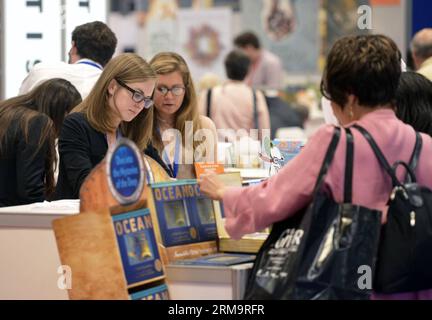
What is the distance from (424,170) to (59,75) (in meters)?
3.83

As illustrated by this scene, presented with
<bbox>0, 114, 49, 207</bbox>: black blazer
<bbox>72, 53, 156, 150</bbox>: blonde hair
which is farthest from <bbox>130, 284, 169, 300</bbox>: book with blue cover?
<bbox>0, 114, 49, 207</bbox>: black blazer

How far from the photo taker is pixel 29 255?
146 inches

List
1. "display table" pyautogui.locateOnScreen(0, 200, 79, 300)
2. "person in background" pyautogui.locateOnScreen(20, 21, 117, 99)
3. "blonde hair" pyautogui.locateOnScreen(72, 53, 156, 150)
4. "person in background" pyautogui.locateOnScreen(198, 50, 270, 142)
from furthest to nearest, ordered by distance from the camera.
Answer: "person in background" pyautogui.locateOnScreen(198, 50, 270, 142) → "person in background" pyautogui.locateOnScreen(20, 21, 117, 99) → "blonde hair" pyautogui.locateOnScreen(72, 53, 156, 150) → "display table" pyautogui.locateOnScreen(0, 200, 79, 300)

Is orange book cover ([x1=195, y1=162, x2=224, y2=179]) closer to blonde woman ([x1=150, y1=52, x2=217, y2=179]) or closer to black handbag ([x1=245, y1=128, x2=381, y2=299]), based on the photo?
blonde woman ([x1=150, y1=52, x2=217, y2=179])

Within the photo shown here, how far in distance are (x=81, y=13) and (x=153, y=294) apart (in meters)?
4.96

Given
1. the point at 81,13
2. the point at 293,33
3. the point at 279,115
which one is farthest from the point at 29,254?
the point at 293,33

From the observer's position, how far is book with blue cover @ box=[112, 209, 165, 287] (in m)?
3.05

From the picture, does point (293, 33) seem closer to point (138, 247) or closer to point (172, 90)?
point (172, 90)

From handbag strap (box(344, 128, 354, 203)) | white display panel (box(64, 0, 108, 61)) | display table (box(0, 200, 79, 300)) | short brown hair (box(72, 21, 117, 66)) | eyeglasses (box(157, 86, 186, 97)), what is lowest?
display table (box(0, 200, 79, 300))

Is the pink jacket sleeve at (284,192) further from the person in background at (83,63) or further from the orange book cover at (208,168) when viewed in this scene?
the person in background at (83,63)

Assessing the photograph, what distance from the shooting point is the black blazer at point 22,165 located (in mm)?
4871

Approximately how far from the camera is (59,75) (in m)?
6.56

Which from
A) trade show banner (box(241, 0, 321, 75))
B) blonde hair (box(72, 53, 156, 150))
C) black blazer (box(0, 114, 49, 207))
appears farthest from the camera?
trade show banner (box(241, 0, 321, 75))

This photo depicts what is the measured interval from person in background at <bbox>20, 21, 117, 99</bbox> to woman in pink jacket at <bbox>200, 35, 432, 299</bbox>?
3464 millimetres
